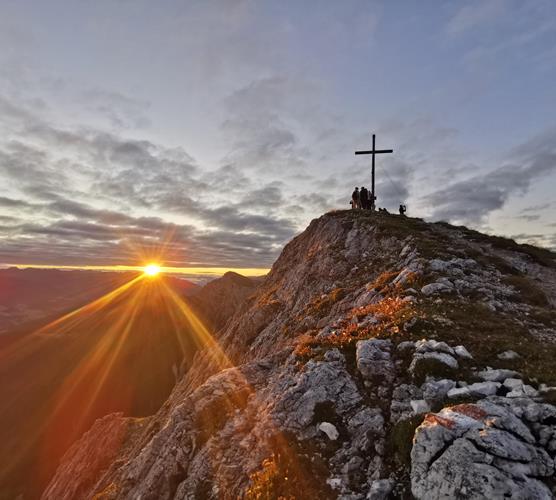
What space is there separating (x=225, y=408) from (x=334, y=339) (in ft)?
20.2

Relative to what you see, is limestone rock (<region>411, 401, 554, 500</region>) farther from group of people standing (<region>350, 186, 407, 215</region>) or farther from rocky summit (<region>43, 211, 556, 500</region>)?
group of people standing (<region>350, 186, 407, 215</region>)

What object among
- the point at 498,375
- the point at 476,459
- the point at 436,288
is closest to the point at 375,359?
the point at 498,375

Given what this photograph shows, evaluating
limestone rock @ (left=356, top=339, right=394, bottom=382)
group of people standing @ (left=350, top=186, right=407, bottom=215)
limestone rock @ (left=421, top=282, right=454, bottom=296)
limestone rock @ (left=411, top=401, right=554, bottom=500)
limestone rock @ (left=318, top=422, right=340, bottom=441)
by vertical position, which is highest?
group of people standing @ (left=350, top=186, right=407, bottom=215)

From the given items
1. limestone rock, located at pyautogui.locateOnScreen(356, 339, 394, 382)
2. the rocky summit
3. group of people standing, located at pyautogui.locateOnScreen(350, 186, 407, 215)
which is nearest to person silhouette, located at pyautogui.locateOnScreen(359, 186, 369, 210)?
group of people standing, located at pyautogui.locateOnScreen(350, 186, 407, 215)

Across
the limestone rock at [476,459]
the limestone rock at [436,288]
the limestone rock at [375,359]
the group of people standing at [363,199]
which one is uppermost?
the group of people standing at [363,199]

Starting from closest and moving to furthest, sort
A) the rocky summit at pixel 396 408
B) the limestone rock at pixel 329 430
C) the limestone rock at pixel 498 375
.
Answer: the rocky summit at pixel 396 408 → the limestone rock at pixel 498 375 → the limestone rock at pixel 329 430

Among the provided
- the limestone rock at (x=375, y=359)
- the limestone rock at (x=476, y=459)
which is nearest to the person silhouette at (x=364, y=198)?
the limestone rock at (x=375, y=359)

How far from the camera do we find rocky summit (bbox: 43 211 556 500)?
410 inches

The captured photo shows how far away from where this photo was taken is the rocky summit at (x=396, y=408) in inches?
410

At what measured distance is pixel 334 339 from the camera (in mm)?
19484

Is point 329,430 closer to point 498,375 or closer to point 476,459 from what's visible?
point 476,459

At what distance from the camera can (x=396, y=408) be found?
544 inches

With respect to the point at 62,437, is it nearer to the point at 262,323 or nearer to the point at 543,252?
the point at 262,323

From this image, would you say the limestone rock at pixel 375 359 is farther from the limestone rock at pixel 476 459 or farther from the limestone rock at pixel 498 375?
the limestone rock at pixel 476 459
